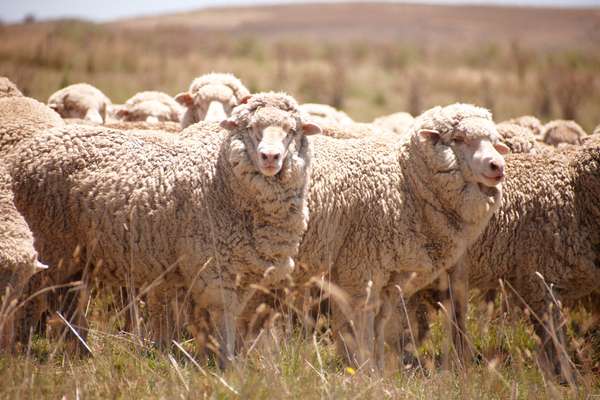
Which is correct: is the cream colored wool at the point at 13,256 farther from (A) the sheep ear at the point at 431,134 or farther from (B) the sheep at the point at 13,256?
(A) the sheep ear at the point at 431,134

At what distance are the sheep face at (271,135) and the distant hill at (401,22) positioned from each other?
53334 millimetres

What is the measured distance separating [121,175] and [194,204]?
48 cm

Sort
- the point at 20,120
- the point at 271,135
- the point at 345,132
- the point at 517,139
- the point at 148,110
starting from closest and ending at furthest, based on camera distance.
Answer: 1. the point at 271,135
2. the point at 20,120
3. the point at 345,132
4. the point at 517,139
5. the point at 148,110

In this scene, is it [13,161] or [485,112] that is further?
[485,112]

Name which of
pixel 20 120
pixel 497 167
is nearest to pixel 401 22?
pixel 497 167

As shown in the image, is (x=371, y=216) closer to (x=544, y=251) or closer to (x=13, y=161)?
(x=544, y=251)

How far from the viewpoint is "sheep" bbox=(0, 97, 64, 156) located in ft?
16.0

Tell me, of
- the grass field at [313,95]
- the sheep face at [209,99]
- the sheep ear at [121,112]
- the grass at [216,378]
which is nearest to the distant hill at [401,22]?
the grass field at [313,95]

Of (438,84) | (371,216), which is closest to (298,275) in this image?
(371,216)

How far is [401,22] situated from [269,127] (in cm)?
7044

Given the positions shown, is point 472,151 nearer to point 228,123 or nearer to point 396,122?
point 228,123

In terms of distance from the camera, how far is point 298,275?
5199 millimetres

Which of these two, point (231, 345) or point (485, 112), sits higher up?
point (485, 112)

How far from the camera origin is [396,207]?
5.41 metres
